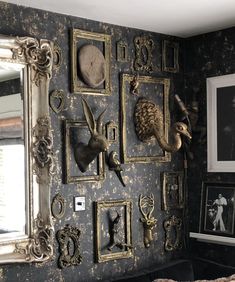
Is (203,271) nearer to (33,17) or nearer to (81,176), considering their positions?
(81,176)

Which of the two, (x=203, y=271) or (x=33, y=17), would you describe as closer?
(x=33, y=17)

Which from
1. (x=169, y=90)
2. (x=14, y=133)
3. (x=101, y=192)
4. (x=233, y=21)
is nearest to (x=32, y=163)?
(x=14, y=133)

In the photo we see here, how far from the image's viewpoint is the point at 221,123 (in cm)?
418

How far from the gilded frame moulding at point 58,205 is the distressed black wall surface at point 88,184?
0.04m

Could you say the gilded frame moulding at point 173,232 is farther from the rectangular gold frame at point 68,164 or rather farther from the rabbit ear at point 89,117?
the rabbit ear at point 89,117

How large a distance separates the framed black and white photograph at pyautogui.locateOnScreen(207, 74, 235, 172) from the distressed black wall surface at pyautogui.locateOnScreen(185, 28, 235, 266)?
66 millimetres

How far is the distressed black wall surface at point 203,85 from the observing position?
4.18 meters

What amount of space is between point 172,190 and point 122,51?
3.93 feet

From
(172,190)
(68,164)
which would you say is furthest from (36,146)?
(172,190)

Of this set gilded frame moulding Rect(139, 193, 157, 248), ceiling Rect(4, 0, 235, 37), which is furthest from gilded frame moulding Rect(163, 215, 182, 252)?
ceiling Rect(4, 0, 235, 37)

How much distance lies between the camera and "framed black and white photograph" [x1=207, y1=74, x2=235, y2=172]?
4.11 metres

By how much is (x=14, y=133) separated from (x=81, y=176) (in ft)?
1.97

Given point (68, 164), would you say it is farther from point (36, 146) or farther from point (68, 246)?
point (68, 246)

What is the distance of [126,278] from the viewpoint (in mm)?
3738
